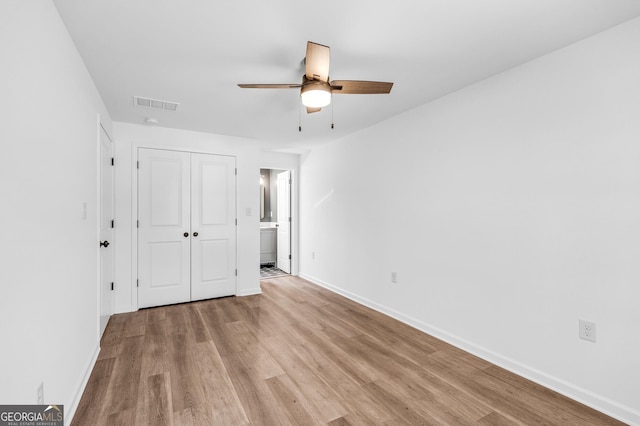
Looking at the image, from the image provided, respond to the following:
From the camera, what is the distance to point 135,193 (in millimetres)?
3896

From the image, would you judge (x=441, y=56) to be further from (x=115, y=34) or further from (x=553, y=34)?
(x=115, y=34)

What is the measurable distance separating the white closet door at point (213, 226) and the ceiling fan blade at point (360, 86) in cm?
278

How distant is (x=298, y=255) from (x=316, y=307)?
79.4 inches

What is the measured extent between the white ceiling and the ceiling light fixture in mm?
309

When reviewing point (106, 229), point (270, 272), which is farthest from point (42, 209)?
point (270, 272)

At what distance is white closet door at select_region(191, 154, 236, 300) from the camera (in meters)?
4.25

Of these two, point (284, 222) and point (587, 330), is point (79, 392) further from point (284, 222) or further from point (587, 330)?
point (284, 222)

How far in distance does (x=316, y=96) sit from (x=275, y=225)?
16.5 ft

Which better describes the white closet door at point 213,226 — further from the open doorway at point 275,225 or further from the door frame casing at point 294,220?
the door frame casing at point 294,220

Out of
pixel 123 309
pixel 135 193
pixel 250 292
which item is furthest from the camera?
pixel 250 292

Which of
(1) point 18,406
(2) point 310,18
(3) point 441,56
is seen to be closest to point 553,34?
(3) point 441,56

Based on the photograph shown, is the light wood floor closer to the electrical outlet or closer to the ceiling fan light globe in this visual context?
the electrical outlet

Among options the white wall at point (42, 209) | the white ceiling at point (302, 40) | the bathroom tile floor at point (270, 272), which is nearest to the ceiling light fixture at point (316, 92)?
the white ceiling at point (302, 40)

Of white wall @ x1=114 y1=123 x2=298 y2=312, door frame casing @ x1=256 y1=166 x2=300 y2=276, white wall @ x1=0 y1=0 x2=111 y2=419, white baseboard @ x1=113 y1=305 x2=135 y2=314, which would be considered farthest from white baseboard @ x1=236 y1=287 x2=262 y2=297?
white wall @ x1=0 y1=0 x2=111 y2=419
